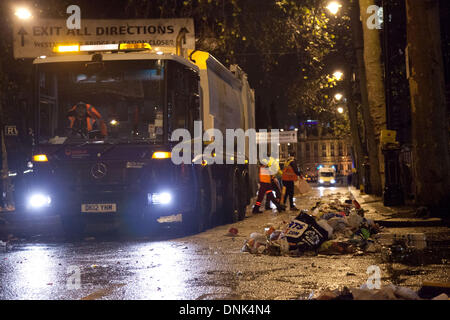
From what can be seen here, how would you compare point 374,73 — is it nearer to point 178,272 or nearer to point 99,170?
point 99,170

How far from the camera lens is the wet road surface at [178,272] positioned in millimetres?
6664

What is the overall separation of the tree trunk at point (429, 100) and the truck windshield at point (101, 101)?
5.36 meters

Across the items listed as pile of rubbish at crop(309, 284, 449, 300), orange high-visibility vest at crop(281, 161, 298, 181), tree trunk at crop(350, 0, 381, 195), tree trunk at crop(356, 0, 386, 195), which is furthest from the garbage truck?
tree trunk at crop(350, 0, 381, 195)

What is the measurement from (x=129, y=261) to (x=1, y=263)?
66.2 inches

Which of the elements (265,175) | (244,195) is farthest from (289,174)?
(244,195)

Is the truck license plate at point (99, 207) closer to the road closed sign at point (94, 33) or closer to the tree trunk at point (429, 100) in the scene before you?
the tree trunk at point (429, 100)

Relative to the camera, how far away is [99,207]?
12352mm

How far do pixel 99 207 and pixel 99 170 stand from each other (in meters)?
0.64

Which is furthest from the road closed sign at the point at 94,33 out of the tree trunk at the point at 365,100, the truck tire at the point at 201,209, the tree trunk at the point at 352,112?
the tree trunk at the point at 352,112

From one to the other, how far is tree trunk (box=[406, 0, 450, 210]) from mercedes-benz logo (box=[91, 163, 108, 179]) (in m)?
6.39

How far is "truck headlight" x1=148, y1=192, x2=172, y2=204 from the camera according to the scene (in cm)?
1231

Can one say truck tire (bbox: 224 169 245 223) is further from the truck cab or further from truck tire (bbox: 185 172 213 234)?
the truck cab
